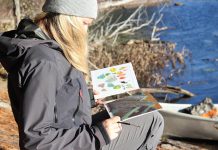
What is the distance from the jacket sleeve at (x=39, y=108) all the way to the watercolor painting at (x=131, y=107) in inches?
18.3

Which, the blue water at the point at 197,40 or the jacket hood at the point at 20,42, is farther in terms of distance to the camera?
the blue water at the point at 197,40

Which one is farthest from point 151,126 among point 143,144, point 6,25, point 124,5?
point 124,5

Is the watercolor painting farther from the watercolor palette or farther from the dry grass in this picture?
the dry grass

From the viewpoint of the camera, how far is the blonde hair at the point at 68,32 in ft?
6.86

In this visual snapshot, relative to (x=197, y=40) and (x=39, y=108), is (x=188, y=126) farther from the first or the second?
(x=197, y=40)

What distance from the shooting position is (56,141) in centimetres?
200

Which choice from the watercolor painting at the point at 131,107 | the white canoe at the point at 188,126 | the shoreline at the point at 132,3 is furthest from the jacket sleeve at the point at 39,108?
the shoreline at the point at 132,3

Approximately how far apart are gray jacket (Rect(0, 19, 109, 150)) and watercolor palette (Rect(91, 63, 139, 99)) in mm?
618

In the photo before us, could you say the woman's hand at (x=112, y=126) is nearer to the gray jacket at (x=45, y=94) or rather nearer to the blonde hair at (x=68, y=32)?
the gray jacket at (x=45, y=94)

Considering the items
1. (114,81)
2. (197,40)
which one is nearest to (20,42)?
(114,81)

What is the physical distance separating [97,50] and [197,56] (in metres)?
3.69

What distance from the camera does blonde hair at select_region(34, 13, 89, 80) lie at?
2092 millimetres

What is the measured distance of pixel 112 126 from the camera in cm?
222

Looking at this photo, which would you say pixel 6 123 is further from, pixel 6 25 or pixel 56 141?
pixel 6 25
